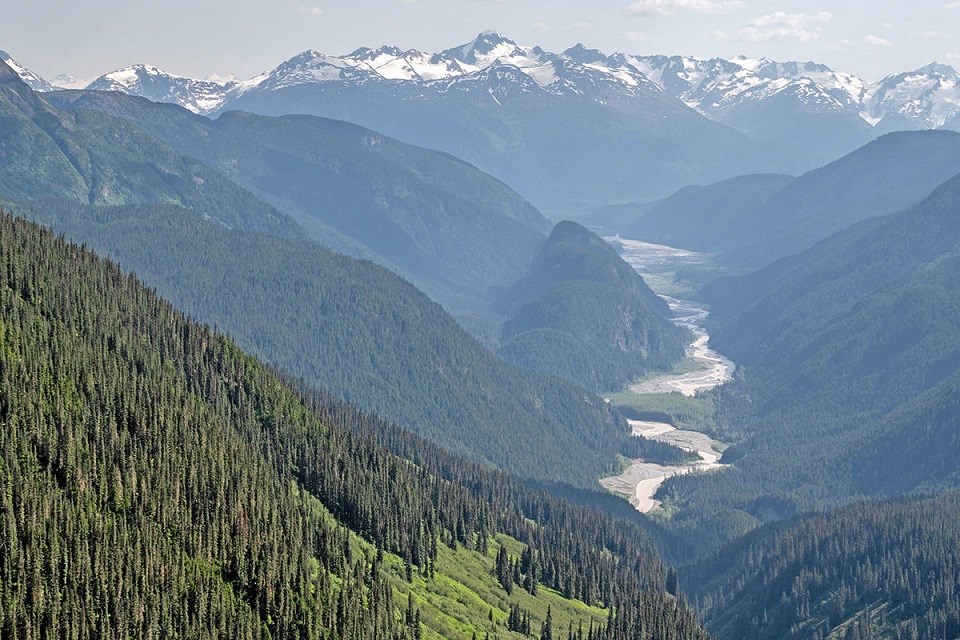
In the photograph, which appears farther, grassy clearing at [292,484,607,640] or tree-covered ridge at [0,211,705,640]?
grassy clearing at [292,484,607,640]

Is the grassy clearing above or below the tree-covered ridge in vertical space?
below

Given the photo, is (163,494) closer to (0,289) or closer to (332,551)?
(332,551)

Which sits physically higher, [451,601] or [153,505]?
[153,505]

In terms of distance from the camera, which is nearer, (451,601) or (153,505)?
(153,505)

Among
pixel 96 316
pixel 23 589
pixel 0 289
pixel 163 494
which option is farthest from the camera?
pixel 96 316

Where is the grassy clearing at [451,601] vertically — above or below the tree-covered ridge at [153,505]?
below

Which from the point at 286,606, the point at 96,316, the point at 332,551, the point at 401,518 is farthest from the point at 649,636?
the point at 96,316

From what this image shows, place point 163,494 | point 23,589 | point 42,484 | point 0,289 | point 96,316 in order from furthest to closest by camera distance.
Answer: point 96,316
point 0,289
point 163,494
point 42,484
point 23,589

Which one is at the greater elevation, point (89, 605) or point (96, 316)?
point (96, 316)
